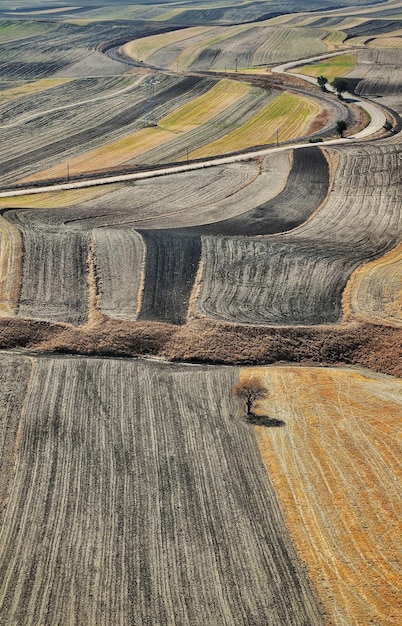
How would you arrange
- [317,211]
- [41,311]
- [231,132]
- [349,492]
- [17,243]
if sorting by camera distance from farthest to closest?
[231,132], [317,211], [17,243], [41,311], [349,492]

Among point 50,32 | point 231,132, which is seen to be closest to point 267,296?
point 231,132

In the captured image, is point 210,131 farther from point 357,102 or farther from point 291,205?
point 291,205

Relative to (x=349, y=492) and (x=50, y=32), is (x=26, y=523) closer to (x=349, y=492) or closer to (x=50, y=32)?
(x=349, y=492)

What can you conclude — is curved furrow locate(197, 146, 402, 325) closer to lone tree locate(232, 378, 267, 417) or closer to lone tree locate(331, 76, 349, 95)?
lone tree locate(232, 378, 267, 417)

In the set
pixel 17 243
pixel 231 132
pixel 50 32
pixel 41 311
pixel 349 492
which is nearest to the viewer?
pixel 349 492

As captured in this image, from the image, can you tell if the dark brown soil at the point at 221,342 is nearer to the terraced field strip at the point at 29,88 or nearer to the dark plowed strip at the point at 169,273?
the dark plowed strip at the point at 169,273
